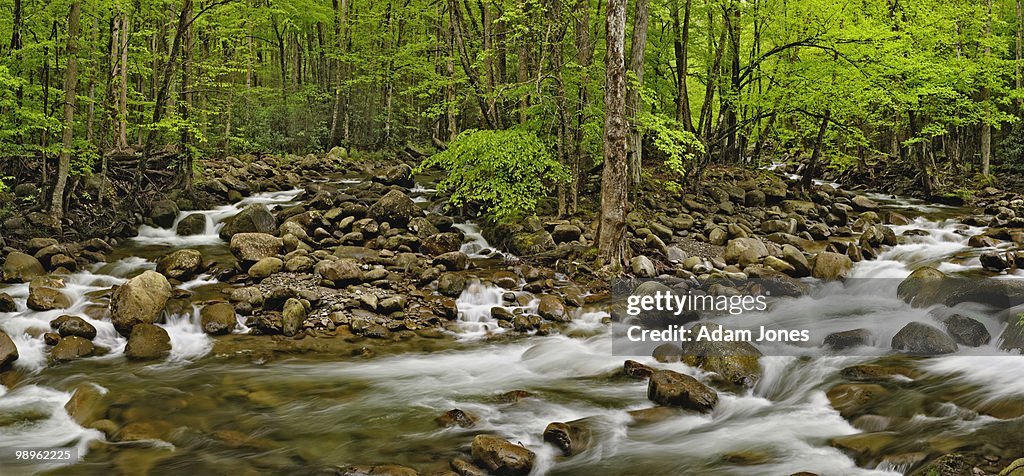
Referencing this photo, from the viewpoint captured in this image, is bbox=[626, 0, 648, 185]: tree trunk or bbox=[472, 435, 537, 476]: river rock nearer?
bbox=[472, 435, 537, 476]: river rock

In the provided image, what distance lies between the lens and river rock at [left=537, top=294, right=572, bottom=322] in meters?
9.44

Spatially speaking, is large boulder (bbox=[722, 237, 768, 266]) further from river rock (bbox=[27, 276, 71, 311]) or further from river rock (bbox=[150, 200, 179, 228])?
river rock (bbox=[150, 200, 179, 228])

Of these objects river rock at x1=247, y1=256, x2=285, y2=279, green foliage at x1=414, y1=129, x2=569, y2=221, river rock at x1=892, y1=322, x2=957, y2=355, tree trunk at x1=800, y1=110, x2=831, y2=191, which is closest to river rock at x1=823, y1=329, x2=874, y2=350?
river rock at x1=892, y1=322, x2=957, y2=355

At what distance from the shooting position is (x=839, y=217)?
52.0 feet

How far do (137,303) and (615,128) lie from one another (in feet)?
25.1

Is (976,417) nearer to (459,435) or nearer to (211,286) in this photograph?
(459,435)

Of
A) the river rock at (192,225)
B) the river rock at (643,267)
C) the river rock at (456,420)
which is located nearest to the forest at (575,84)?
the river rock at (192,225)

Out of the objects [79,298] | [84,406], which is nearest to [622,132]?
[84,406]

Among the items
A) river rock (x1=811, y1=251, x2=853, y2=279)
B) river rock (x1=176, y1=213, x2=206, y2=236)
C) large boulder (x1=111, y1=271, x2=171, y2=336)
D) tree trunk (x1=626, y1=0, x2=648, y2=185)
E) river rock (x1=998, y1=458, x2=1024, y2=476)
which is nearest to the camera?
river rock (x1=998, y1=458, x2=1024, y2=476)

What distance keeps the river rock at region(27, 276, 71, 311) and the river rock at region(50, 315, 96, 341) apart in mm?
697

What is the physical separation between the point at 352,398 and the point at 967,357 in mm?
6967

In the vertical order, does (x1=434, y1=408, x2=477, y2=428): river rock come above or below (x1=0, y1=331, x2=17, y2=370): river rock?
below

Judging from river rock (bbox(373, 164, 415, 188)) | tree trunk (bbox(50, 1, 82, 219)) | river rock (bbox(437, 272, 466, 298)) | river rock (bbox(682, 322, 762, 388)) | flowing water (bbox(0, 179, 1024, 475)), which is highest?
tree trunk (bbox(50, 1, 82, 219))

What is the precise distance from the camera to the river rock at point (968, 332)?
7.35 metres
